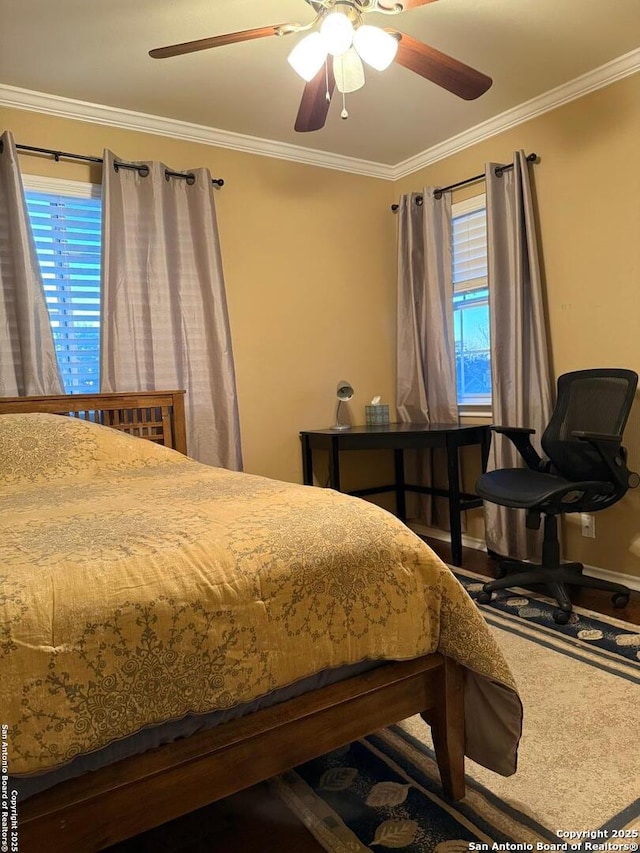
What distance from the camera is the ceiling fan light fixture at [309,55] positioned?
1.80m

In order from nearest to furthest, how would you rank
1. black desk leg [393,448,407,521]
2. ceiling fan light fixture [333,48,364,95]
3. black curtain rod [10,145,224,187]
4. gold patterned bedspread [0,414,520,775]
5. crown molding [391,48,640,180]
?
gold patterned bedspread [0,414,520,775]
ceiling fan light fixture [333,48,364,95]
crown molding [391,48,640,180]
black curtain rod [10,145,224,187]
black desk leg [393,448,407,521]

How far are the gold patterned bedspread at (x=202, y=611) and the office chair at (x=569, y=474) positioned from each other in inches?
50.8

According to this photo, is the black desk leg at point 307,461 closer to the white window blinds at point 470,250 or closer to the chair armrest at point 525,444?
the chair armrest at point 525,444

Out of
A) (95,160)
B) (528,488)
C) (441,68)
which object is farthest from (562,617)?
(95,160)

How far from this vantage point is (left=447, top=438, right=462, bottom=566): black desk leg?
321 cm

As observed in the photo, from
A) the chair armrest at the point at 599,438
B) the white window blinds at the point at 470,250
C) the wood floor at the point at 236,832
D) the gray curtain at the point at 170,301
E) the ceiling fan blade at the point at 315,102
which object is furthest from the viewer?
the white window blinds at the point at 470,250

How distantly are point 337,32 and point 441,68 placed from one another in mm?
428

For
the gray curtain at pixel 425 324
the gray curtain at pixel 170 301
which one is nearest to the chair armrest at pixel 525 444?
the gray curtain at pixel 425 324

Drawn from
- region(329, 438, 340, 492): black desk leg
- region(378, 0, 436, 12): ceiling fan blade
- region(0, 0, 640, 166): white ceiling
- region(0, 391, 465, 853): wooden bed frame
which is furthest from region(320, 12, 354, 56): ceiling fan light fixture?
region(329, 438, 340, 492): black desk leg

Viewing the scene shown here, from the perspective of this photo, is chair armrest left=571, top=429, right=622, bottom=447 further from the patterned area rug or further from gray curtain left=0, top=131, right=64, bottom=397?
gray curtain left=0, top=131, right=64, bottom=397

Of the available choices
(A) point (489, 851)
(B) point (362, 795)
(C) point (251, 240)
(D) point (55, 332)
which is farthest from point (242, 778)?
(C) point (251, 240)

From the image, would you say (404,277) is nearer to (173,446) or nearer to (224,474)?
(173,446)

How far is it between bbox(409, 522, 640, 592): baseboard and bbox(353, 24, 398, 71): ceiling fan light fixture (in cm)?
252

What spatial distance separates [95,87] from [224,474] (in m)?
2.05
